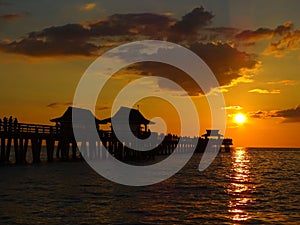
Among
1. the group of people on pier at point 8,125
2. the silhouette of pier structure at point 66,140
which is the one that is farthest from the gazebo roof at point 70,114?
the group of people on pier at point 8,125

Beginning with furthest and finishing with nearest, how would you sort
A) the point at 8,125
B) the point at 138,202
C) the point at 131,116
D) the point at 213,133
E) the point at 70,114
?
1. the point at 213,133
2. the point at 131,116
3. the point at 70,114
4. the point at 8,125
5. the point at 138,202

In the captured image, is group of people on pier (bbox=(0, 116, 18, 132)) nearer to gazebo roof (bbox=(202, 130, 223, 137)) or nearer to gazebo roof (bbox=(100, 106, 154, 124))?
gazebo roof (bbox=(100, 106, 154, 124))

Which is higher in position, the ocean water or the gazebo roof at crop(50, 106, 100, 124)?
the gazebo roof at crop(50, 106, 100, 124)

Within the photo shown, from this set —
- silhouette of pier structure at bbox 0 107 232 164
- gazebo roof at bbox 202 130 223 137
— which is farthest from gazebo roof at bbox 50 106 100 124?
gazebo roof at bbox 202 130 223 137

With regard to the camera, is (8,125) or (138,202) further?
(8,125)

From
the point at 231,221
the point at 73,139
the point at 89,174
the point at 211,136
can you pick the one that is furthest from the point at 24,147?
the point at 211,136

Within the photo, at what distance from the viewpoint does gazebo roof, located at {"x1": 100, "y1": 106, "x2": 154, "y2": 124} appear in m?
63.0

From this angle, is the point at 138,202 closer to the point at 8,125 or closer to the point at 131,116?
the point at 8,125

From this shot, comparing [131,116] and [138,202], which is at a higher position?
[131,116]

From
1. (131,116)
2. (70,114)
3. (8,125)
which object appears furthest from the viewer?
(131,116)

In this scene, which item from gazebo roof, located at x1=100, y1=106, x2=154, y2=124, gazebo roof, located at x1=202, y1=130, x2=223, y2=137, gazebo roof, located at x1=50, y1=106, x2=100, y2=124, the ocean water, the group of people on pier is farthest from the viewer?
gazebo roof, located at x1=202, y1=130, x2=223, y2=137

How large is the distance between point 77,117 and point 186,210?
3519 cm

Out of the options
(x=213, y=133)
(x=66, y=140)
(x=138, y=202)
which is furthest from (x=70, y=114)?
(x=213, y=133)

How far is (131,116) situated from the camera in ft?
208
